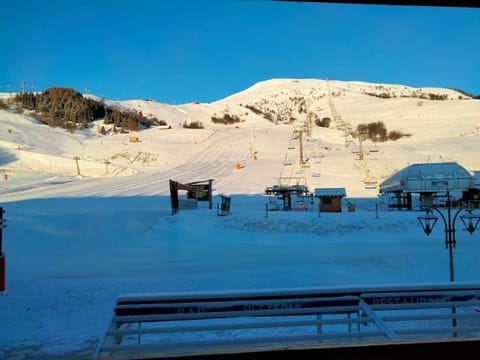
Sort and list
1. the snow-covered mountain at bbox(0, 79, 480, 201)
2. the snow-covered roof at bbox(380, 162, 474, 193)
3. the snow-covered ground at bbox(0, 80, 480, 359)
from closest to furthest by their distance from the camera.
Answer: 1. the snow-covered ground at bbox(0, 80, 480, 359)
2. the snow-covered roof at bbox(380, 162, 474, 193)
3. the snow-covered mountain at bbox(0, 79, 480, 201)

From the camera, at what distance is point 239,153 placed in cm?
4059

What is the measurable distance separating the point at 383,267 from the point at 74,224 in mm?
11856

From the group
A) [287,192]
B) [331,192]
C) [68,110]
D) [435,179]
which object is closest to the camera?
[331,192]

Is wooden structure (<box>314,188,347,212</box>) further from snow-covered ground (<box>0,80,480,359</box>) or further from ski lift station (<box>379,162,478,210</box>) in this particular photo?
ski lift station (<box>379,162,478,210</box>)

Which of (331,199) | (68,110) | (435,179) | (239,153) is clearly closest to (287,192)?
(331,199)

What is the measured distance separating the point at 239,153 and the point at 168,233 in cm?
2630

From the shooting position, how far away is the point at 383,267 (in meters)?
9.39

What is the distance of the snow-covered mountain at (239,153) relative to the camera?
2805cm

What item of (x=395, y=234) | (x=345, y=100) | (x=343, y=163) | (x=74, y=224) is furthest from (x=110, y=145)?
(x=345, y=100)

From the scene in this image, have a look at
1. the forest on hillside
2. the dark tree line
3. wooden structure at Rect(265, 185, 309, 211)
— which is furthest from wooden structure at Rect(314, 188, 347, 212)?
the dark tree line

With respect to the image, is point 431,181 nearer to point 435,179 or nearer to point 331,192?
point 435,179

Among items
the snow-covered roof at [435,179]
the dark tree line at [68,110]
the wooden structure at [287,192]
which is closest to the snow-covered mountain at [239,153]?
the dark tree line at [68,110]

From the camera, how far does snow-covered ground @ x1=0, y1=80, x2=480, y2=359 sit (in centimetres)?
670

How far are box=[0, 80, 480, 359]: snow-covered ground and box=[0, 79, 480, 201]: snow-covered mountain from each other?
201mm
